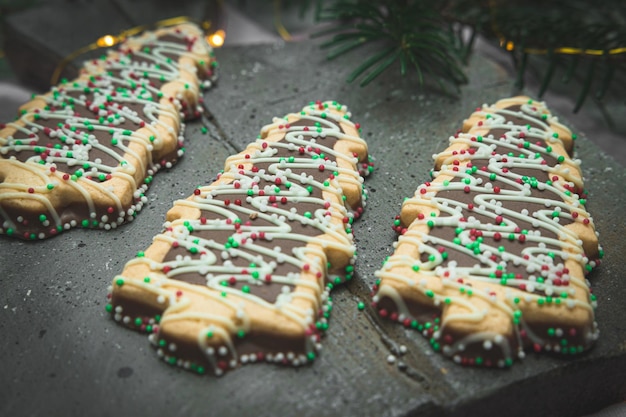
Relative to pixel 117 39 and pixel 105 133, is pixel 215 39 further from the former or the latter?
pixel 105 133

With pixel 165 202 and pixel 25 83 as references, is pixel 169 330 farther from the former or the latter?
pixel 25 83

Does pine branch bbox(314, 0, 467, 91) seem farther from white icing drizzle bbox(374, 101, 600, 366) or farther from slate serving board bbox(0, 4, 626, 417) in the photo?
white icing drizzle bbox(374, 101, 600, 366)

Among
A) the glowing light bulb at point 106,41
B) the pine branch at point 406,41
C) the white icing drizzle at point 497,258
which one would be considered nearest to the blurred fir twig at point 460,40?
the pine branch at point 406,41

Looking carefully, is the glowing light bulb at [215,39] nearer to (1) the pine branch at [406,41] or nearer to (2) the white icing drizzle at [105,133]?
(2) the white icing drizzle at [105,133]

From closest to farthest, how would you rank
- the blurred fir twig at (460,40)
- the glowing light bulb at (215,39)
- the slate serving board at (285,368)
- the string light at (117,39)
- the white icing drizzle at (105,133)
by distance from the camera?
the slate serving board at (285,368) → the white icing drizzle at (105,133) → the blurred fir twig at (460,40) → the string light at (117,39) → the glowing light bulb at (215,39)

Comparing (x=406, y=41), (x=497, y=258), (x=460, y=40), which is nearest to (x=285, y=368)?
(x=497, y=258)
